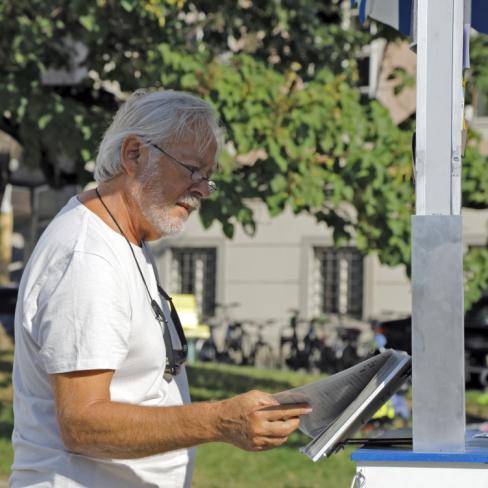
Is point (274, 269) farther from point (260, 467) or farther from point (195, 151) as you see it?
point (195, 151)

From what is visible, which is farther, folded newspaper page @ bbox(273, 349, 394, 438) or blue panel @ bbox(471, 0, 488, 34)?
blue panel @ bbox(471, 0, 488, 34)

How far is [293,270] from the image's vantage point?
51.9 ft

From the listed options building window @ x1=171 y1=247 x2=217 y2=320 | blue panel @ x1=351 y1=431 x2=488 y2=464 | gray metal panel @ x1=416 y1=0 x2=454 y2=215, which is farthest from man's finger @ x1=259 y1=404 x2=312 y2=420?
building window @ x1=171 y1=247 x2=217 y2=320

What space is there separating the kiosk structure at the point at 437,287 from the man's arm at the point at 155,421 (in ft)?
0.64

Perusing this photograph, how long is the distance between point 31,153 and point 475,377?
772 centimetres

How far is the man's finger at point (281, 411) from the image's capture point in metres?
1.45

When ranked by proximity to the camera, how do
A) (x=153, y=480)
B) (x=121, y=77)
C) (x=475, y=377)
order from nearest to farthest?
(x=153, y=480) < (x=121, y=77) < (x=475, y=377)

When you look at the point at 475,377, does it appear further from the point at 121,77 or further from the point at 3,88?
the point at 3,88

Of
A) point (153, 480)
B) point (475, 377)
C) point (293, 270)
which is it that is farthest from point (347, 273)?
point (153, 480)

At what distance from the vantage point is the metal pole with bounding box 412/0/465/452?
1.38m

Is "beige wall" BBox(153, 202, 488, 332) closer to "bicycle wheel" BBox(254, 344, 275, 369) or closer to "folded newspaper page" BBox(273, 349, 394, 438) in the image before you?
"bicycle wheel" BBox(254, 344, 275, 369)

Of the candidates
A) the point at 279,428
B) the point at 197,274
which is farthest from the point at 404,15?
the point at 197,274

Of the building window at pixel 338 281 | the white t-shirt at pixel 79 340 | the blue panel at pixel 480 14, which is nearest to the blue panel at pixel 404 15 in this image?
the blue panel at pixel 480 14

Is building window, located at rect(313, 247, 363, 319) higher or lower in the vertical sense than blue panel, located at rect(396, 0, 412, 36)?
lower
